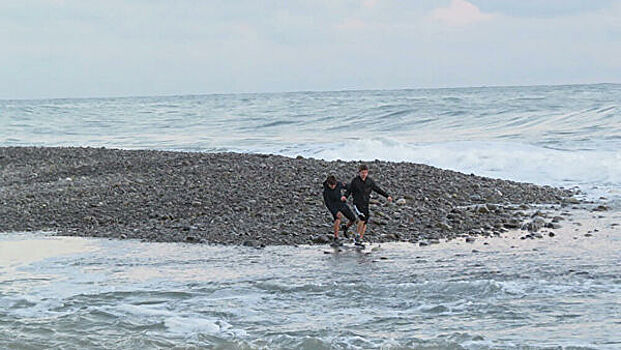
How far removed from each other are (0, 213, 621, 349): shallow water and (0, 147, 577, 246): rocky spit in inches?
34.0

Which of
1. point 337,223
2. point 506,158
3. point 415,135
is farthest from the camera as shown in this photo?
point 415,135

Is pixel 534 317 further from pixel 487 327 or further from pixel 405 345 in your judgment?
pixel 405 345

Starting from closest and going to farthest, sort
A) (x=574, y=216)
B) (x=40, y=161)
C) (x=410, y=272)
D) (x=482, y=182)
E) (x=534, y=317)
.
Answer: (x=534, y=317) → (x=410, y=272) → (x=574, y=216) → (x=482, y=182) → (x=40, y=161)

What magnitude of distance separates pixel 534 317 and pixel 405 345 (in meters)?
1.66

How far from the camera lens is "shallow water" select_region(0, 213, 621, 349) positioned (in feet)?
27.6

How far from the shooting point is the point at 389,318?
8977 millimetres

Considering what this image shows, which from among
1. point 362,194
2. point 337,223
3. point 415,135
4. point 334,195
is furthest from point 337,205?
point 415,135

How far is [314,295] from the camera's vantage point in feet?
32.9

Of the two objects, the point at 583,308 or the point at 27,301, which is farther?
the point at 27,301

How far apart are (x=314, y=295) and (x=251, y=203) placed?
18.1ft

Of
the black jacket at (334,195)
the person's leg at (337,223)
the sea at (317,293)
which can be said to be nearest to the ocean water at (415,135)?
the sea at (317,293)

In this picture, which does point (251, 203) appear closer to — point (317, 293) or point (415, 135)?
point (317, 293)

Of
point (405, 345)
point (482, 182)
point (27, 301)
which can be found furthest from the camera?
point (482, 182)

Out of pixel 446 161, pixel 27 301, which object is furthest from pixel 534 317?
pixel 446 161
